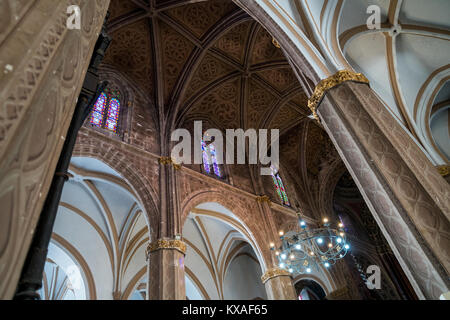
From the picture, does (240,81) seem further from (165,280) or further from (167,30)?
(165,280)

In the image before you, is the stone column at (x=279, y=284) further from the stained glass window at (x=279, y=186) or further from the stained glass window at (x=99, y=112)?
the stained glass window at (x=99, y=112)

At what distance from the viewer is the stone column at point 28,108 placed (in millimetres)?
1088

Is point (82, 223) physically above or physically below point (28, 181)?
above

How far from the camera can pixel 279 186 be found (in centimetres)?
1360

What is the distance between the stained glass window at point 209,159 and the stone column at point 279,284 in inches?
160

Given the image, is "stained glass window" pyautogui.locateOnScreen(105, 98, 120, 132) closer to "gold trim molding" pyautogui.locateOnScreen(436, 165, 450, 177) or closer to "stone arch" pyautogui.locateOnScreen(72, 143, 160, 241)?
"stone arch" pyautogui.locateOnScreen(72, 143, 160, 241)

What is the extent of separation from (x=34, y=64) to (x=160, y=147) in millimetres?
8434

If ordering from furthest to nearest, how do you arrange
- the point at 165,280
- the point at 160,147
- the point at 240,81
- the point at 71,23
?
the point at 240,81 → the point at 160,147 → the point at 165,280 → the point at 71,23

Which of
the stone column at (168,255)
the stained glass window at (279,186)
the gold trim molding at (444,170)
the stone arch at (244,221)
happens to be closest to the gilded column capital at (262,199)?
the stone arch at (244,221)

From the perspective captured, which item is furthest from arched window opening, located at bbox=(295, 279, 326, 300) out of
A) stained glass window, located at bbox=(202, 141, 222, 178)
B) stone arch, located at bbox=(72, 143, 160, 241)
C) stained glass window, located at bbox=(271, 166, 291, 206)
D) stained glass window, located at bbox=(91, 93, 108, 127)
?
stained glass window, located at bbox=(91, 93, 108, 127)

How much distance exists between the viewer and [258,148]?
45.7 feet

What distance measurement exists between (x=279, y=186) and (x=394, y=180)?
10108 millimetres

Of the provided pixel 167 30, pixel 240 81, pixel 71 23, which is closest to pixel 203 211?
pixel 240 81

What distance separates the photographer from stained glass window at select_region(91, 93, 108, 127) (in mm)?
8867
